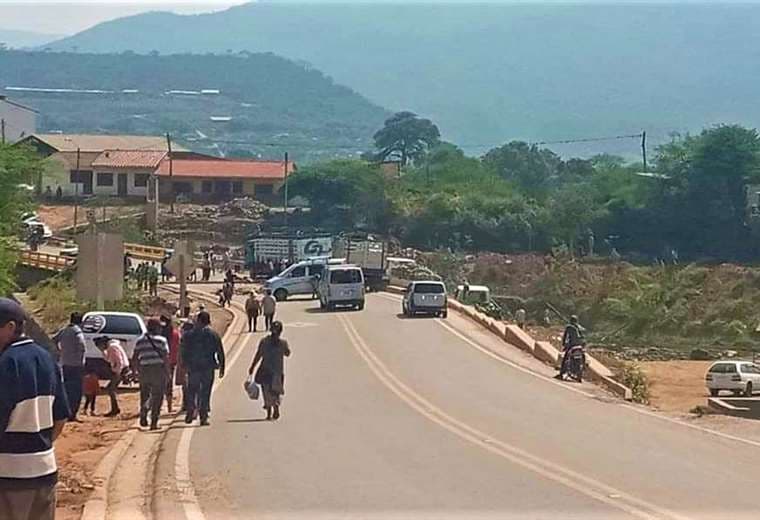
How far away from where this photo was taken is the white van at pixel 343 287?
173 ft

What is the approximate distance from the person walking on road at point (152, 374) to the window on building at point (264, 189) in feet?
310

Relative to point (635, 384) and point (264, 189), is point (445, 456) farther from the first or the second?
point (264, 189)

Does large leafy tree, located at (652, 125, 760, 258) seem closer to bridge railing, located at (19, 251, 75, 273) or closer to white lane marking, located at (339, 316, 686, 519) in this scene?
bridge railing, located at (19, 251, 75, 273)

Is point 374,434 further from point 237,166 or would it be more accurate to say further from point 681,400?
point 237,166

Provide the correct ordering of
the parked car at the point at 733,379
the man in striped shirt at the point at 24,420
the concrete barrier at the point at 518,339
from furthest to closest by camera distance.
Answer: the concrete barrier at the point at 518,339 → the parked car at the point at 733,379 → the man in striped shirt at the point at 24,420

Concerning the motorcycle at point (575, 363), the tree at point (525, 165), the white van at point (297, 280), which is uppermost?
the tree at point (525, 165)

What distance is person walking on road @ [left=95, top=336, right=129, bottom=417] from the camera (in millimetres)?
22219

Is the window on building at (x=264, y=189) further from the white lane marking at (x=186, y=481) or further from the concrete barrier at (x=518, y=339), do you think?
the white lane marking at (x=186, y=481)

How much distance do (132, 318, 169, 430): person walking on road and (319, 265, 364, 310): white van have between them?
33156 millimetres

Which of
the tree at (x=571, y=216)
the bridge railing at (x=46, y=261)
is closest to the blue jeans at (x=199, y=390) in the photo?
the bridge railing at (x=46, y=261)

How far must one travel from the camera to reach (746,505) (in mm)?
13305

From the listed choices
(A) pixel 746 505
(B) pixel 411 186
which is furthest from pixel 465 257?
(A) pixel 746 505

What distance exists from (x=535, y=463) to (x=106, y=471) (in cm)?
468

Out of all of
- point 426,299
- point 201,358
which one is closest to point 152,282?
point 426,299
